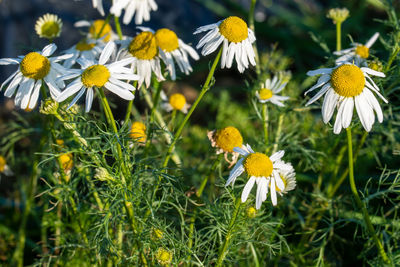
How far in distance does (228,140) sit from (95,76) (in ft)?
1.32

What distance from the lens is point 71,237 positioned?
56.3 inches

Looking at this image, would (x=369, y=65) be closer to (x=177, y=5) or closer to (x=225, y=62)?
(x=225, y=62)

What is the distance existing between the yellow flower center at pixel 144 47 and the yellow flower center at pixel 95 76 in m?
0.23

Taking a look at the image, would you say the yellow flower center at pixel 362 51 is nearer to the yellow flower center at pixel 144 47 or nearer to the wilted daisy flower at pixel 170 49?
the wilted daisy flower at pixel 170 49

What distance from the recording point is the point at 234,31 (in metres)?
1.11

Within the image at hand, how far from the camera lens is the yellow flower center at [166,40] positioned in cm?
132

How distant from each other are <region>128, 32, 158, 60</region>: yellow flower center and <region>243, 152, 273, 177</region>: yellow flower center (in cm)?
45

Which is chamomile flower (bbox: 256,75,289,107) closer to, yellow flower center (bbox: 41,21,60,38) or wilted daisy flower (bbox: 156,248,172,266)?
wilted daisy flower (bbox: 156,248,172,266)

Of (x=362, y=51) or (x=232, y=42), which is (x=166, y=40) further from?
(x=362, y=51)

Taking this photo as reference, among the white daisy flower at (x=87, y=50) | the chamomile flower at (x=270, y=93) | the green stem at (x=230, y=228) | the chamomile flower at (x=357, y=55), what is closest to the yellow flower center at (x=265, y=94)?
the chamomile flower at (x=270, y=93)

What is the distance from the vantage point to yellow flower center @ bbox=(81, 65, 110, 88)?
3.37 ft

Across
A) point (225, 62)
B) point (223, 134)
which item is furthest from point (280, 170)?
point (225, 62)

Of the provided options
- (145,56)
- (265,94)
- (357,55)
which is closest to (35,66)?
(145,56)

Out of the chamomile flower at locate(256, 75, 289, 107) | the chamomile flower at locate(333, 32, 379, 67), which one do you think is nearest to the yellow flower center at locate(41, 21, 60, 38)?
the chamomile flower at locate(256, 75, 289, 107)
